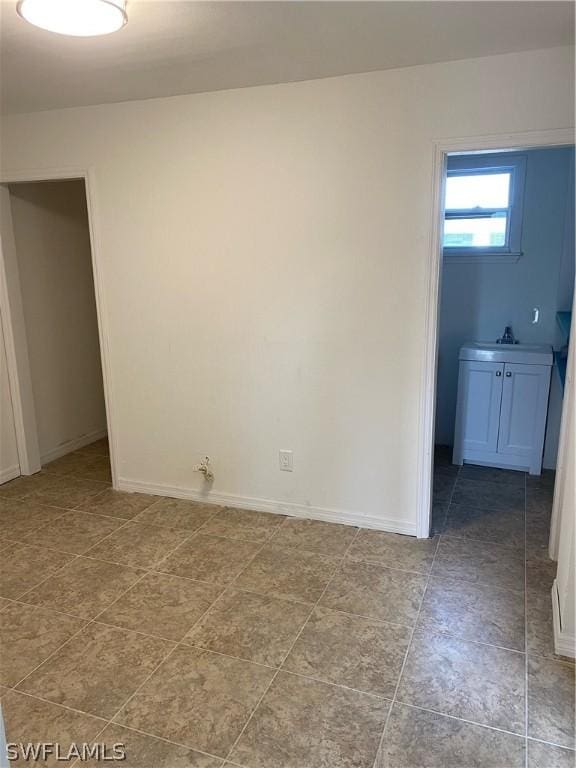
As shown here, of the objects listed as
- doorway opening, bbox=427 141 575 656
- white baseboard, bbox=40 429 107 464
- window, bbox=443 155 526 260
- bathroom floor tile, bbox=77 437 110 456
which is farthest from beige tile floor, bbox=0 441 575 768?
window, bbox=443 155 526 260

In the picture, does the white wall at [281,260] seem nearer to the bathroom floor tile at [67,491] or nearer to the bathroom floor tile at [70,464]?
the bathroom floor tile at [67,491]

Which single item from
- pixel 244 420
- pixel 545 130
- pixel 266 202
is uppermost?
pixel 545 130

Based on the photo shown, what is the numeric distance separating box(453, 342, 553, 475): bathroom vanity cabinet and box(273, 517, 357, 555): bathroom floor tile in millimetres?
1358

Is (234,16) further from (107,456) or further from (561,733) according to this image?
(107,456)

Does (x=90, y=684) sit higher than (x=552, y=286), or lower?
lower

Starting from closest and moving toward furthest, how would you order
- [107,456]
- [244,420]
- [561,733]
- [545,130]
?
[561,733]
[545,130]
[244,420]
[107,456]

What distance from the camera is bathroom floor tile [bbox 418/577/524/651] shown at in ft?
7.14

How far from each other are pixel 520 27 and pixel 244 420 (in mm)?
2279

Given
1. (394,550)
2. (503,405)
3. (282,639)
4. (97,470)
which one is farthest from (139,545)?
(503,405)

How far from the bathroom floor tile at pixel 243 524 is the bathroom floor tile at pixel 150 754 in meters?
1.28

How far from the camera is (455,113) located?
2500mm

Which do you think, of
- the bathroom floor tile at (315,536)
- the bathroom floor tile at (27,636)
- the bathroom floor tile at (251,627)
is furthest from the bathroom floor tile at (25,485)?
the bathroom floor tile at (251,627)

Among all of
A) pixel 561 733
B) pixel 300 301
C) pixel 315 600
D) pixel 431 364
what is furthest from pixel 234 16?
pixel 561 733

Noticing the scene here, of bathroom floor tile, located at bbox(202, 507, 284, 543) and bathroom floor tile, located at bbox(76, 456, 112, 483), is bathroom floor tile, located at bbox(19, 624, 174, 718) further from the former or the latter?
bathroom floor tile, located at bbox(76, 456, 112, 483)
